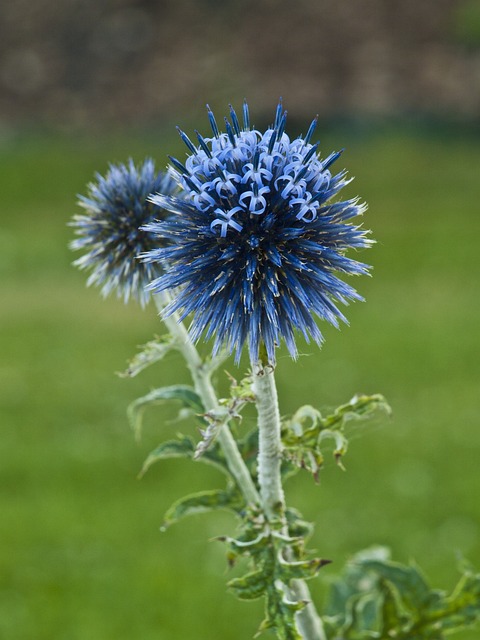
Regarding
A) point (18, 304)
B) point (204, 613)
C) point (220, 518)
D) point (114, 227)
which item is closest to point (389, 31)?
point (18, 304)

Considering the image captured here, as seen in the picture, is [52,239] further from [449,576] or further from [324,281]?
[324,281]

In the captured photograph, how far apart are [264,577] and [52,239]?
40.3 ft

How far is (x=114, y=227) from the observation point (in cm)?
274

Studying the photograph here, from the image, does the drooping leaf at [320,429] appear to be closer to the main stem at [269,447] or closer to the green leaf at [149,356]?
the main stem at [269,447]

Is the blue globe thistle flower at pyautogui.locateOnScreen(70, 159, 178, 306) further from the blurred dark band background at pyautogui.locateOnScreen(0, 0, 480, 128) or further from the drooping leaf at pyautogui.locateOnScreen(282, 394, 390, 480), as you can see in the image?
the blurred dark band background at pyautogui.locateOnScreen(0, 0, 480, 128)

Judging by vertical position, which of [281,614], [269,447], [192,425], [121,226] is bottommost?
[281,614]

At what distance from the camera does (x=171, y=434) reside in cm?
828

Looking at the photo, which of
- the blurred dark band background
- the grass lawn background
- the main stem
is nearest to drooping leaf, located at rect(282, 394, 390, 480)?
the main stem

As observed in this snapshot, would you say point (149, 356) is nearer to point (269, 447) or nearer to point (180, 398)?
point (180, 398)

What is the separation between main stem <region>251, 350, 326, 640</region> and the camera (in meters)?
2.03

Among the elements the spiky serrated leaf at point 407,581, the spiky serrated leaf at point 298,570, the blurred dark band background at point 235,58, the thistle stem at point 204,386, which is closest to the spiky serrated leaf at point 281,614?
the spiky serrated leaf at point 298,570

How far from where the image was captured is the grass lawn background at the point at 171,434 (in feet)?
20.3

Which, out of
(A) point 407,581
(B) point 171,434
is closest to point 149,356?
(A) point 407,581

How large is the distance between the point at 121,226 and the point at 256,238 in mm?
722
